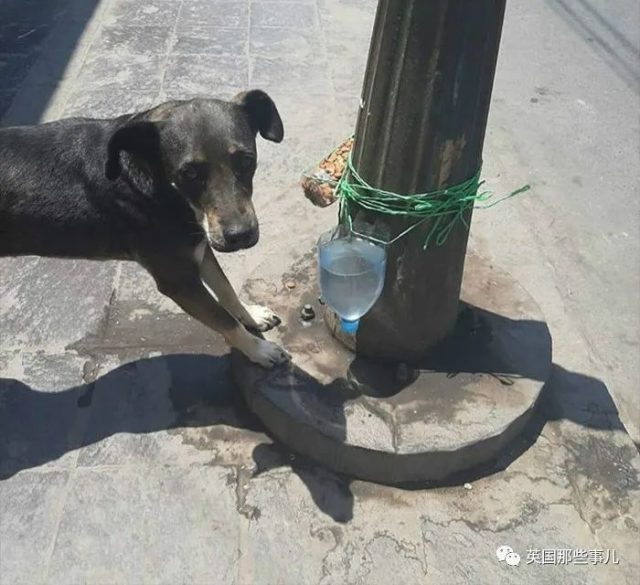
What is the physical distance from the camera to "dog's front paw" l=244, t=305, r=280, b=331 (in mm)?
3053

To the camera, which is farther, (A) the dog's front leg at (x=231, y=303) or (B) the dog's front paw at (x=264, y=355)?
(A) the dog's front leg at (x=231, y=303)

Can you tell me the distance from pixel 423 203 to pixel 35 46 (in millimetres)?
4725

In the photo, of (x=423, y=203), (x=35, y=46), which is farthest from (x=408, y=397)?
(x=35, y=46)

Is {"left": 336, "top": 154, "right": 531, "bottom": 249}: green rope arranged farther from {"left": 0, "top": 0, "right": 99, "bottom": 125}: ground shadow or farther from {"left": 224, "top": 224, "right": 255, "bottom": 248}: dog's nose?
{"left": 0, "top": 0, "right": 99, "bottom": 125}: ground shadow

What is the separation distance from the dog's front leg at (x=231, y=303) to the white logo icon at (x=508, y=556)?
133cm

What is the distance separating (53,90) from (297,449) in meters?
3.77

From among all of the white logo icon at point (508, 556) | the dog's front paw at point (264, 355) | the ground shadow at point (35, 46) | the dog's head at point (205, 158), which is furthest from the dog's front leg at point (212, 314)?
the ground shadow at point (35, 46)

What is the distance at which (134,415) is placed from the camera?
2879 mm

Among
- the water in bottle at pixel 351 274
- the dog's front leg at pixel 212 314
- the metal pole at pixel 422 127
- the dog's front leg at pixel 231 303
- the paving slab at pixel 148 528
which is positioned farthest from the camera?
the dog's front leg at pixel 231 303

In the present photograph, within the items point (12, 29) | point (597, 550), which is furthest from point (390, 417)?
point (12, 29)

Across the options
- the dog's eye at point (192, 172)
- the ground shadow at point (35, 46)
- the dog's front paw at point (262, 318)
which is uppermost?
the dog's eye at point (192, 172)

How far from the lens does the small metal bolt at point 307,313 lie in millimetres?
3072

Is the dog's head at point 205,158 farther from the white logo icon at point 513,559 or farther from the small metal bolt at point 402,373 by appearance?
the white logo icon at point 513,559

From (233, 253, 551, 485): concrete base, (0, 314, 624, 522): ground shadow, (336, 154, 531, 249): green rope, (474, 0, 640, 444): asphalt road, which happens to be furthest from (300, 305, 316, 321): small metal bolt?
(474, 0, 640, 444): asphalt road
